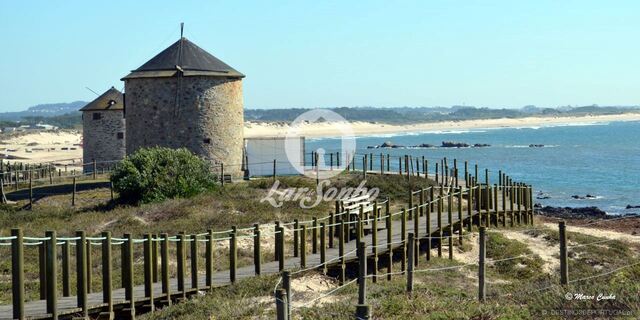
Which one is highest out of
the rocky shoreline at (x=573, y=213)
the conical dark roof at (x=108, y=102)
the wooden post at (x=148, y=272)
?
the conical dark roof at (x=108, y=102)

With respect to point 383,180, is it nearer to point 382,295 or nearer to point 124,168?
point 124,168

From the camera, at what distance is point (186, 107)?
33906 millimetres

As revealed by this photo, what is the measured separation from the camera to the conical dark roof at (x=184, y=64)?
34281 mm

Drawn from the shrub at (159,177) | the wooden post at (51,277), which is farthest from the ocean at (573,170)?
the wooden post at (51,277)

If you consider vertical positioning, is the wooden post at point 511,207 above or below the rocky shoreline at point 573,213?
above

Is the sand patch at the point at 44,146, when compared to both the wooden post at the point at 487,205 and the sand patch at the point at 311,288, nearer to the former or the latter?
the wooden post at the point at 487,205

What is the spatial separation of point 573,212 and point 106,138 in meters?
23.7

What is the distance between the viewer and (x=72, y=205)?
95.5ft

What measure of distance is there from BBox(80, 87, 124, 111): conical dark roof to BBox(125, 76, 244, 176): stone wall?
11.3 m

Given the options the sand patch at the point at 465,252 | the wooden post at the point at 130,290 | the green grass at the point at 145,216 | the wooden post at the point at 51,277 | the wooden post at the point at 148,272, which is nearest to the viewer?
the wooden post at the point at 51,277

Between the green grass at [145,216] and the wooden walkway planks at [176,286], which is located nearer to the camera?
the wooden walkway planks at [176,286]

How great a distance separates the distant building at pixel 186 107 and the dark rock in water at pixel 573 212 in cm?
1536

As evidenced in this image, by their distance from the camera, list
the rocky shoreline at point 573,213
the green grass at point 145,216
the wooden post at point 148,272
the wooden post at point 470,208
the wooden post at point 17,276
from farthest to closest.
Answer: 1. the rocky shoreline at point 573,213
2. the wooden post at point 470,208
3. the green grass at point 145,216
4. the wooden post at point 148,272
5. the wooden post at point 17,276

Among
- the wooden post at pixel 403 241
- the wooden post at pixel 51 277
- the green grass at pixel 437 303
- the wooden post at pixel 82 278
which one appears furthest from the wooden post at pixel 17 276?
the wooden post at pixel 403 241
